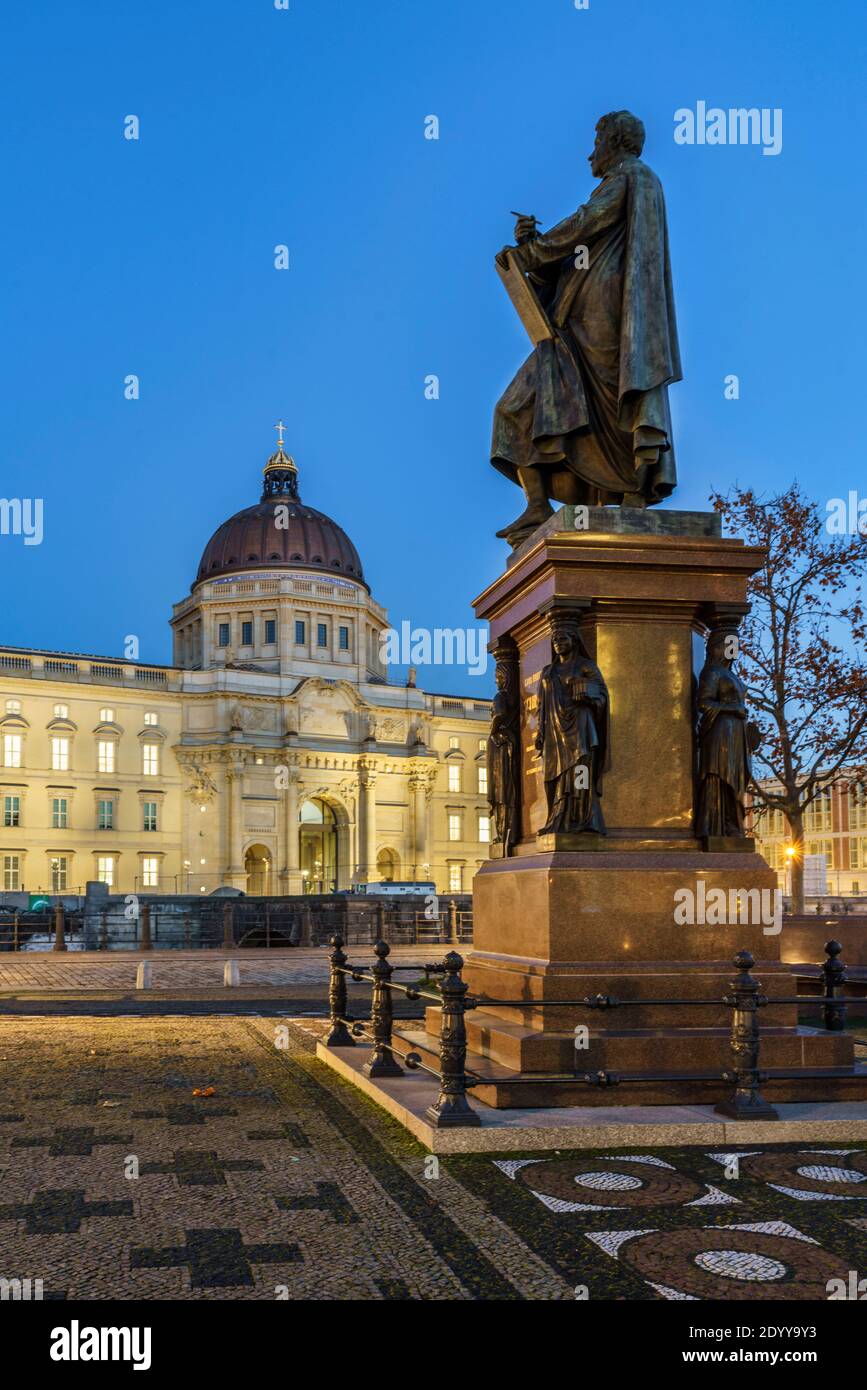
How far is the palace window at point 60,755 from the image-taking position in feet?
253

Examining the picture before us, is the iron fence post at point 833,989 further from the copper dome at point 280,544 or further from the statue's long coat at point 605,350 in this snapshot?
the copper dome at point 280,544

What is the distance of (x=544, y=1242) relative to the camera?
4.67 meters

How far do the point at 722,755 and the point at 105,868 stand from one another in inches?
2963

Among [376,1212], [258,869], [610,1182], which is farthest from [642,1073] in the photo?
[258,869]

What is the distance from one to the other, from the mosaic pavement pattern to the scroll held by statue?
542cm

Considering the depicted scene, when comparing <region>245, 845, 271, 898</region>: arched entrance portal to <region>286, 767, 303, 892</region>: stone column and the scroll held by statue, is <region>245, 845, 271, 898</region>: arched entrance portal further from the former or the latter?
the scroll held by statue

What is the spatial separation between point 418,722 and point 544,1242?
87.2m

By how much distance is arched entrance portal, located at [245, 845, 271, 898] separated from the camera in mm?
85250

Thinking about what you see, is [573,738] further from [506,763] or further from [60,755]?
[60,755]

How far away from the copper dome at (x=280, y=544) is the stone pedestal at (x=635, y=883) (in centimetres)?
8732

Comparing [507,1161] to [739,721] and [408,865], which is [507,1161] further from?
[408,865]

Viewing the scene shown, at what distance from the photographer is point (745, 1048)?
6492 mm

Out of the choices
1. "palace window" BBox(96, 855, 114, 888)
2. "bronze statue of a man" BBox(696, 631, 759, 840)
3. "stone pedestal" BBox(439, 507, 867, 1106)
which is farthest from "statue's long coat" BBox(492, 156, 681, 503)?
"palace window" BBox(96, 855, 114, 888)
